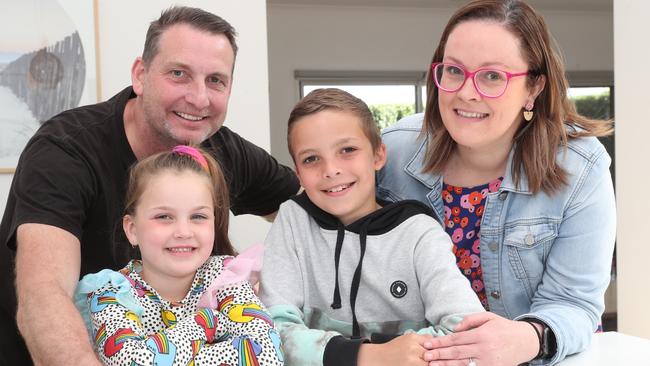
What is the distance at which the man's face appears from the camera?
176cm

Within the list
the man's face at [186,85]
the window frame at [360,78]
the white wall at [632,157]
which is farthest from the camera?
the window frame at [360,78]

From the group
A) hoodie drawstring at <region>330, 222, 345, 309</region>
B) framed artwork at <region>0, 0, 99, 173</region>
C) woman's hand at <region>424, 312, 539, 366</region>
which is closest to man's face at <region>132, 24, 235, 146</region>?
hoodie drawstring at <region>330, 222, 345, 309</region>

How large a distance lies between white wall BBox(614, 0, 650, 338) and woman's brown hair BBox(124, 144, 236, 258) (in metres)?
2.77

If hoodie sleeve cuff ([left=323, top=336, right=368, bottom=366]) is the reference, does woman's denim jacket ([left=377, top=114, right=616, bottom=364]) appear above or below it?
above

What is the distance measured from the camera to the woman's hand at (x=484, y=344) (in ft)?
3.81

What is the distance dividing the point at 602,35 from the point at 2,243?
7.62 metres

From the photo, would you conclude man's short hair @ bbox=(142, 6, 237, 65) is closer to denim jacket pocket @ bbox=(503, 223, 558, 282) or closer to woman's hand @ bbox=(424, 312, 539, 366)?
denim jacket pocket @ bbox=(503, 223, 558, 282)

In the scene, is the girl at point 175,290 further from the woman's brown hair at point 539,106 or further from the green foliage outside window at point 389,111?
the green foliage outside window at point 389,111

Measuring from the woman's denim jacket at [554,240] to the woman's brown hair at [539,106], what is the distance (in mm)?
25

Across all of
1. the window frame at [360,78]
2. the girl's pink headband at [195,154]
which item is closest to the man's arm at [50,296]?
the girl's pink headband at [195,154]

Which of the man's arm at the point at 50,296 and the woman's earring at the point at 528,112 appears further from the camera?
the woman's earring at the point at 528,112

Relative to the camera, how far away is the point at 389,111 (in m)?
7.59

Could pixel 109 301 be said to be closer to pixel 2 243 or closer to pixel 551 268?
pixel 2 243

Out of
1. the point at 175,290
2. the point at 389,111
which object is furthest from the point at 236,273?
the point at 389,111
